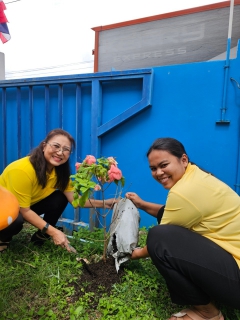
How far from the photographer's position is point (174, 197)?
151cm

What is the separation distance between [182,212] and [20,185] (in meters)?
1.44

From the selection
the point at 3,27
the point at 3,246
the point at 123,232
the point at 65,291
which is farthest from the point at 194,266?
the point at 3,27

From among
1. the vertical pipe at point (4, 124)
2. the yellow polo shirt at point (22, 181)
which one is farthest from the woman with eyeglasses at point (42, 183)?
the vertical pipe at point (4, 124)

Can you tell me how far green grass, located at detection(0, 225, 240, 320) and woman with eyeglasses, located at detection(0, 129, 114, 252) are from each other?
21 cm

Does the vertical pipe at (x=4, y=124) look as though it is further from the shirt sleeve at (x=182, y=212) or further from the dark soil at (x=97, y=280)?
the shirt sleeve at (x=182, y=212)

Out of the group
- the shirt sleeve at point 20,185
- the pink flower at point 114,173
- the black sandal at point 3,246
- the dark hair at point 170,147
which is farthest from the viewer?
the black sandal at point 3,246

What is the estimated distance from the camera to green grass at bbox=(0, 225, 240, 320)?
1674mm

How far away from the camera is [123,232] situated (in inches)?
79.6

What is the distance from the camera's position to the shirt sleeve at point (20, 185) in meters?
2.19

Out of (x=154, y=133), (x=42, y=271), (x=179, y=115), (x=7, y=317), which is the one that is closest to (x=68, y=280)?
(x=42, y=271)

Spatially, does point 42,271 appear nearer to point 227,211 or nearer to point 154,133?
point 227,211

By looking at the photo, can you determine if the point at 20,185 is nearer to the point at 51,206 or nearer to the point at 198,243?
the point at 51,206

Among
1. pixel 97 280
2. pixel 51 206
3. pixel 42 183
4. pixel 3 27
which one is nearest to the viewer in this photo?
pixel 97 280

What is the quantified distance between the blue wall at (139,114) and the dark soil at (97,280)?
114 cm
